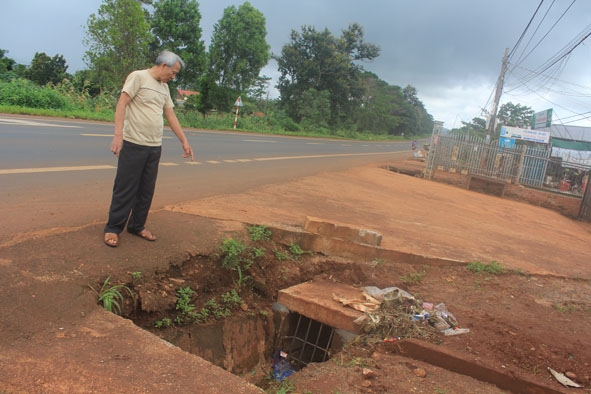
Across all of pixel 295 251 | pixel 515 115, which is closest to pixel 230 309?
pixel 295 251

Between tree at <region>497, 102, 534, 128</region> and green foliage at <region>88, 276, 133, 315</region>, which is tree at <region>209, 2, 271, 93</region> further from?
tree at <region>497, 102, 534, 128</region>

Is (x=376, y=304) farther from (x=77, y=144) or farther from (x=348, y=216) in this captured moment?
(x=77, y=144)

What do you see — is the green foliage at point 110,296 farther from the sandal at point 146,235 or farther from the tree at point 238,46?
the tree at point 238,46

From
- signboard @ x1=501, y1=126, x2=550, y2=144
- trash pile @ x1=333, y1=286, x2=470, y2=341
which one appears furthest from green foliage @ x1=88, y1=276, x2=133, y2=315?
signboard @ x1=501, y1=126, x2=550, y2=144

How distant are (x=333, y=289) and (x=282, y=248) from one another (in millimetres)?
887

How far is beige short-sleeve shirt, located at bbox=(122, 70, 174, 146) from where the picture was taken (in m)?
3.63

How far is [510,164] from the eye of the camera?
57.2 feet

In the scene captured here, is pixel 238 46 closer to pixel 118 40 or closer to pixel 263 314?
pixel 118 40

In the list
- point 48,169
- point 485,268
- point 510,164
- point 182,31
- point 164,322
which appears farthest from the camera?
point 182,31

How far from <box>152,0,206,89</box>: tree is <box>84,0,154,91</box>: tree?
2782 millimetres

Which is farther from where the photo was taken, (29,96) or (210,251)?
(29,96)

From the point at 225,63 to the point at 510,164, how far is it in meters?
Answer: 20.1

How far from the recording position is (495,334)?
3689mm

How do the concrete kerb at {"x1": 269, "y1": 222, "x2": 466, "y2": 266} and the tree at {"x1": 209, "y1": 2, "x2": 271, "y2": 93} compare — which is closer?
A: the concrete kerb at {"x1": 269, "y1": 222, "x2": 466, "y2": 266}
